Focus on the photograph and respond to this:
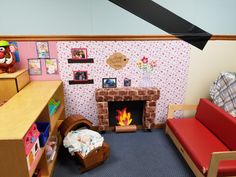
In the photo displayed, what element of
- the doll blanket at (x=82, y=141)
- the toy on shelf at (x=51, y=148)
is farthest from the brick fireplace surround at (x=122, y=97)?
the toy on shelf at (x=51, y=148)

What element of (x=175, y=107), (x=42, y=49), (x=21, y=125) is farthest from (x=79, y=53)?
(x=175, y=107)

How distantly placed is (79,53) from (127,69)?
626 millimetres

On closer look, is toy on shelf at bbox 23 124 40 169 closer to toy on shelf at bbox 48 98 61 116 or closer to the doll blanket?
the doll blanket

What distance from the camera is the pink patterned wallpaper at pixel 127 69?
2521 millimetres

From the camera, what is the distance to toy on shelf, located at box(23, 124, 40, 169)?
1.48 m

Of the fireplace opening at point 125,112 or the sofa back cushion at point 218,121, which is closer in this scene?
the sofa back cushion at point 218,121

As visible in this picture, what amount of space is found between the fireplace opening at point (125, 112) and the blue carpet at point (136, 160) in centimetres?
22

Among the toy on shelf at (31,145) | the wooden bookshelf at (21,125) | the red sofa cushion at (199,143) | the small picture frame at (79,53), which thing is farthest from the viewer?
the small picture frame at (79,53)

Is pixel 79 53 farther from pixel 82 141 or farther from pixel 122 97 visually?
pixel 82 141

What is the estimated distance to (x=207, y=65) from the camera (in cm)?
273

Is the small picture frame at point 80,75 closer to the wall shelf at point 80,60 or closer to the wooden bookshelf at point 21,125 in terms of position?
the wall shelf at point 80,60

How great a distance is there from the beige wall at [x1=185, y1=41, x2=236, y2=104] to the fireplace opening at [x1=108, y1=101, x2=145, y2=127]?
68 centimetres

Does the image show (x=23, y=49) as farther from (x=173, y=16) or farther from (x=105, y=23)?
(x=173, y=16)

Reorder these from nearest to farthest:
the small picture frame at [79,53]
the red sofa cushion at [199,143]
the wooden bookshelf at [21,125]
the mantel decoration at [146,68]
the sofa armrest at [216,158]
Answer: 1. the wooden bookshelf at [21,125]
2. the sofa armrest at [216,158]
3. the red sofa cushion at [199,143]
4. the small picture frame at [79,53]
5. the mantel decoration at [146,68]
